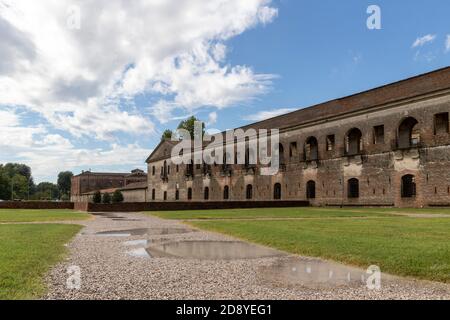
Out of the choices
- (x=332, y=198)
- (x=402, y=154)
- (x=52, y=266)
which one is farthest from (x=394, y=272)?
(x=332, y=198)

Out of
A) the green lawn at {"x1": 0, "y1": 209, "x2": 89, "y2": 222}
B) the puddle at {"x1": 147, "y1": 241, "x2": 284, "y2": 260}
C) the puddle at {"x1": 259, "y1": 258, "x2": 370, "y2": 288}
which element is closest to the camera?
the puddle at {"x1": 259, "y1": 258, "x2": 370, "y2": 288}

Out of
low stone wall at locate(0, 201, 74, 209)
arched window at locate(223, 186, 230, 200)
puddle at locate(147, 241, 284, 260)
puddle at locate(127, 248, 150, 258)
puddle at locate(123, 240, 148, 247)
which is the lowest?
puddle at locate(147, 241, 284, 260)

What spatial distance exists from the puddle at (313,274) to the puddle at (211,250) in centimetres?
127

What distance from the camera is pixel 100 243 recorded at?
1166 centimetres

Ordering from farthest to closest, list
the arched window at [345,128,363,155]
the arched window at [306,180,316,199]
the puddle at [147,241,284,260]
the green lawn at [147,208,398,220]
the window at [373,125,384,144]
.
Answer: the arched window at [306,180,316,199], the arched window at [345,128,363,155], the window at [373,125,384,144], the green lawn at [147,208,398,220], the puddle at [147,241,284,260]

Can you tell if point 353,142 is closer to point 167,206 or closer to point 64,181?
point 167,206

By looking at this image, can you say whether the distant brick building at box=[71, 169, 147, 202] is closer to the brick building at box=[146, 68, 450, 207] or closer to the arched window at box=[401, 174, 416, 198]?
the brick building at box=[146, 68, 450, 207]

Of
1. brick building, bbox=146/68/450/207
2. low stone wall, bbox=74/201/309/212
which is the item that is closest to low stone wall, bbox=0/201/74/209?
low stone wall, bbox=74/201/309/212

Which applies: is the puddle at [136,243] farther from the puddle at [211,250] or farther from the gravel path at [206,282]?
the gravel path at [206,282]

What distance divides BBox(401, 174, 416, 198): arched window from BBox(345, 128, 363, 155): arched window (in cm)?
550

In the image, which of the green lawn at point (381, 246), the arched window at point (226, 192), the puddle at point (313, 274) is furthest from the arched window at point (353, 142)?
the puddle at point (313, 274)

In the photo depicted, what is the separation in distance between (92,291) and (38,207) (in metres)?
36.4

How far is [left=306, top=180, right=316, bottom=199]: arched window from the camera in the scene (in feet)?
127

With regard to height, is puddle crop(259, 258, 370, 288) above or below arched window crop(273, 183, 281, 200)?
below
